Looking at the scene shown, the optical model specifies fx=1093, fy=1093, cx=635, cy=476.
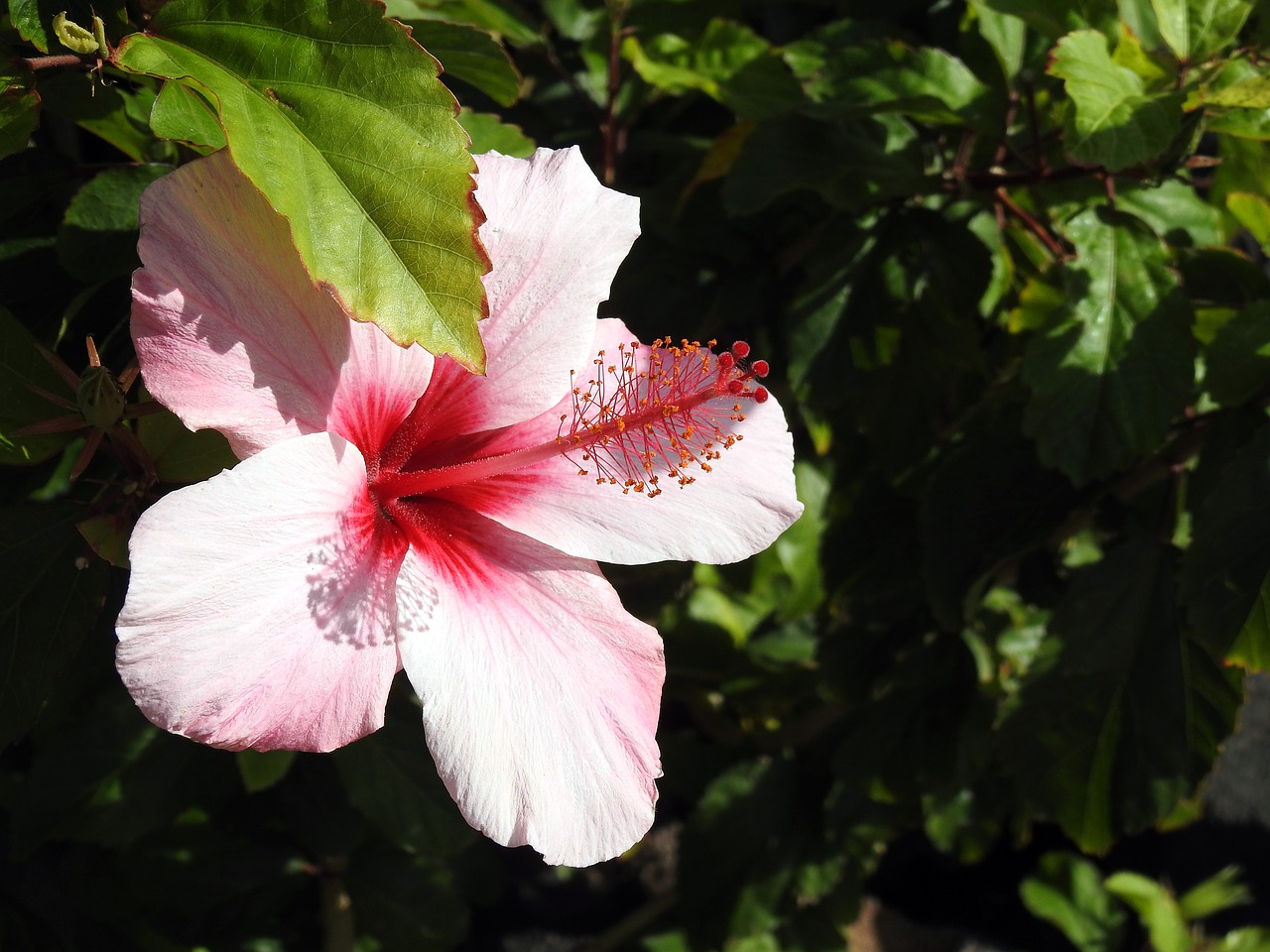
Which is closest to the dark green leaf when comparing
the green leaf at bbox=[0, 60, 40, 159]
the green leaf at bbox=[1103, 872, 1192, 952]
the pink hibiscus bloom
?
the pink hibiscus bloom

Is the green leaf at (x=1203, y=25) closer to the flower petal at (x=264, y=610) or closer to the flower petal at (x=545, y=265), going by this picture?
the flower petal at (x=545, y=265)

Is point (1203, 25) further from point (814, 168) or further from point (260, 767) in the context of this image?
point (260, 767)

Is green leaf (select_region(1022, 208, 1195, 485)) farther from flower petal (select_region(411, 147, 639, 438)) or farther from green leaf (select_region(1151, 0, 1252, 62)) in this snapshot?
flower petal (select_region(411, 147, 639, 438))

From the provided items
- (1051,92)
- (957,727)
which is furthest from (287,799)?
(1051,92)

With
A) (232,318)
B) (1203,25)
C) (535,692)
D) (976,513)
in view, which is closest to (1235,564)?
(976,513)

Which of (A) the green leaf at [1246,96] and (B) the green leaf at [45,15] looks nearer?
(B) the green leaf at [45,15]

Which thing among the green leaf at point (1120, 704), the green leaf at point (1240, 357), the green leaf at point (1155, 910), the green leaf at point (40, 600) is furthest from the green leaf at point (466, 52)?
the green leaf at point (1155, 910)

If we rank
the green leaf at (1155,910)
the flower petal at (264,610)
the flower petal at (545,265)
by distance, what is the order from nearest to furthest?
1. the flower petal at (264,610)
2. the flower petal at (545,265)
3. the green leaf at (1155,910)

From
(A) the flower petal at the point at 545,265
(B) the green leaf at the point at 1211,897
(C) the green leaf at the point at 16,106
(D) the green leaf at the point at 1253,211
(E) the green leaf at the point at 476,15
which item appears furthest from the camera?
(B) the green leaf at the point at 1211,897
